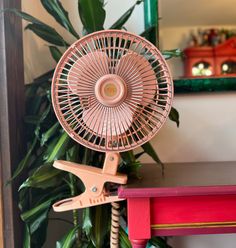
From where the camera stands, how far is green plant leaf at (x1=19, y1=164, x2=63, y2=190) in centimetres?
94

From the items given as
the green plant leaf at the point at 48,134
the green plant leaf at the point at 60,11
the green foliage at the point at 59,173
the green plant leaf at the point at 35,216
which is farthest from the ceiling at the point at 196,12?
the green plant leaf at the point at 35,216

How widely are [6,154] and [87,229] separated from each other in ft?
1.27

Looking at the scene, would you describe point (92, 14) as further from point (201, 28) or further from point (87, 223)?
point (87, 223)

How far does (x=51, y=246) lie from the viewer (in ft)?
4.44

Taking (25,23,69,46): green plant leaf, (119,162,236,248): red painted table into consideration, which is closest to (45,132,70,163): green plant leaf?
(119,162,236,248): red painted table

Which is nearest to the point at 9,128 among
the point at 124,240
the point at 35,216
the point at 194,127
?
the point at 35,216

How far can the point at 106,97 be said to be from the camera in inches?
34.5

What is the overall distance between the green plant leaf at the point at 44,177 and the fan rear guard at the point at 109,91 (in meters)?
0.16

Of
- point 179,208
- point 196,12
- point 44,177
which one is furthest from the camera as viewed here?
point 196,12

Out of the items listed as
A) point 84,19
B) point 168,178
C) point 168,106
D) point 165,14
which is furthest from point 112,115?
point 165,14

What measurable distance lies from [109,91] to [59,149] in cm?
25

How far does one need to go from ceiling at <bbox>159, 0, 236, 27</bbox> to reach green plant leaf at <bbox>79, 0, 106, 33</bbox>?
415 millimetres

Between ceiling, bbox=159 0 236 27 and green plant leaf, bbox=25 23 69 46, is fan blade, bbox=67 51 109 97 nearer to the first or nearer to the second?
green plant leaf, bbox=25 23 69 46

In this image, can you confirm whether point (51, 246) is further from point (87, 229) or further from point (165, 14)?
point (165, 14)
